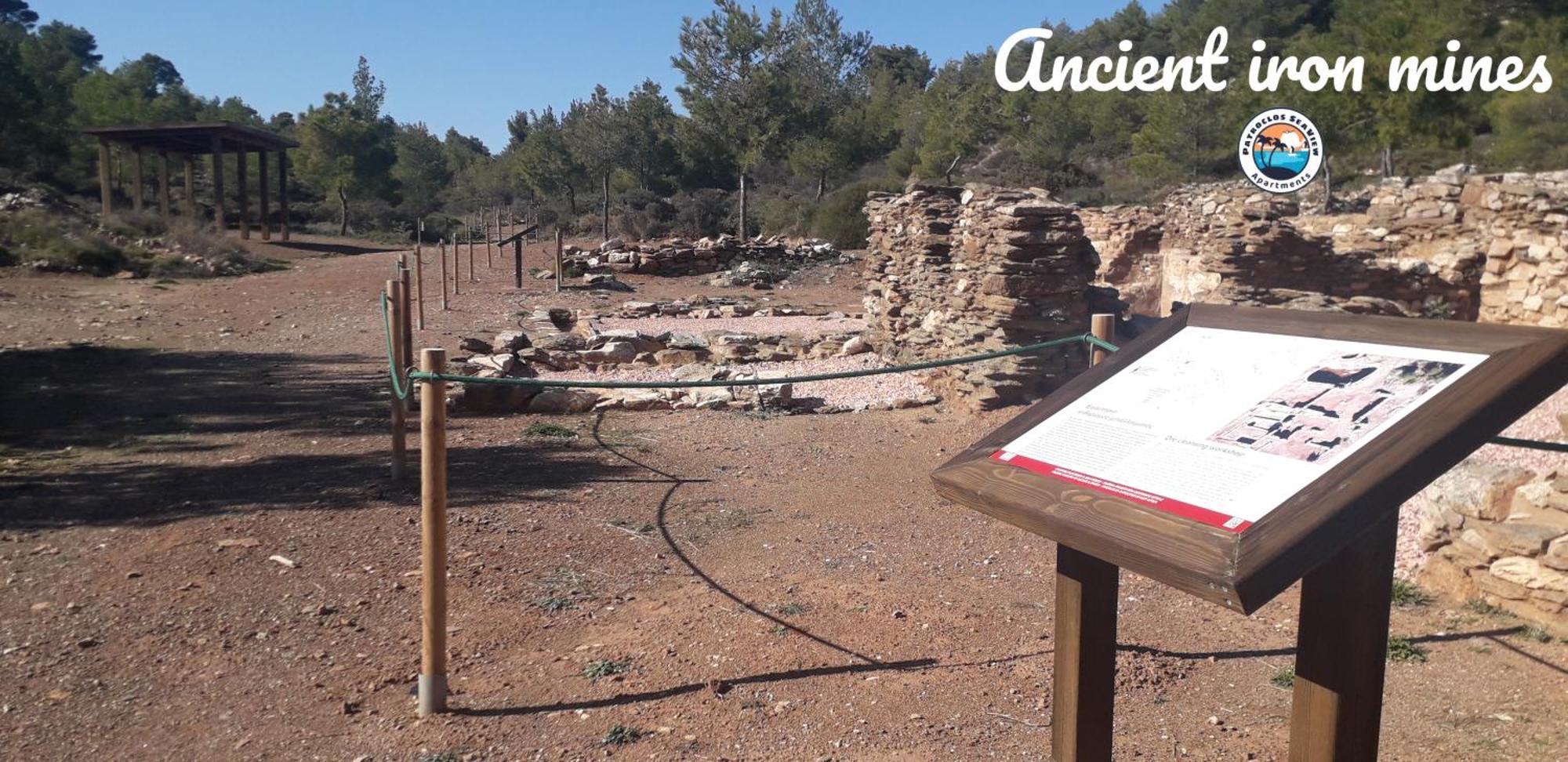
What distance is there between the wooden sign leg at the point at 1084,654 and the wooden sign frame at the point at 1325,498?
0.24m

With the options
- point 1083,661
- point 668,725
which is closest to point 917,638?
point 668,725

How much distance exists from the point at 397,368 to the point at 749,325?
11.8 m

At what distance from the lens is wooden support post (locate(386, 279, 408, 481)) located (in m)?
6.75

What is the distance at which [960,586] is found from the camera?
17.6ft

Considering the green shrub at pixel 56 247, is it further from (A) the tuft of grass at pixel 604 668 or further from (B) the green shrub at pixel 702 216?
(A) the tuft of grass at pixel 604 668

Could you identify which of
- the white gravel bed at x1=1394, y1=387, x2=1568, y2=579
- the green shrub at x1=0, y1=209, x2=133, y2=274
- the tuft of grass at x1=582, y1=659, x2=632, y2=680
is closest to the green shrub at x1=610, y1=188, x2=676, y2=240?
the green shrub at x1=0, y1=209, x2=133, y2=274

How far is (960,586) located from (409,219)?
48.6 m

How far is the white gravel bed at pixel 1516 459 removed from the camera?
5.46 metres

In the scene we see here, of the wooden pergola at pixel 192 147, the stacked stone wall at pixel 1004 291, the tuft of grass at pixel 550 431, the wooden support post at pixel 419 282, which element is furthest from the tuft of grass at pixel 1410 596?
the wooden pergola at pixel 192 147

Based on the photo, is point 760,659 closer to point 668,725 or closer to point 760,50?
point 668,725

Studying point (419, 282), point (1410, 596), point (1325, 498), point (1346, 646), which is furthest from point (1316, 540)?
point (419, 282)

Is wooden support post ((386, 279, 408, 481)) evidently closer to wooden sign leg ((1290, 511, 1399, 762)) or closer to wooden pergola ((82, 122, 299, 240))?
wooden sign leg ((1290, 511, 1399, 762))

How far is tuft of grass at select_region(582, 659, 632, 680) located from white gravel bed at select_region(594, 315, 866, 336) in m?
12.0

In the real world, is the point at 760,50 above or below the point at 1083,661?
above
